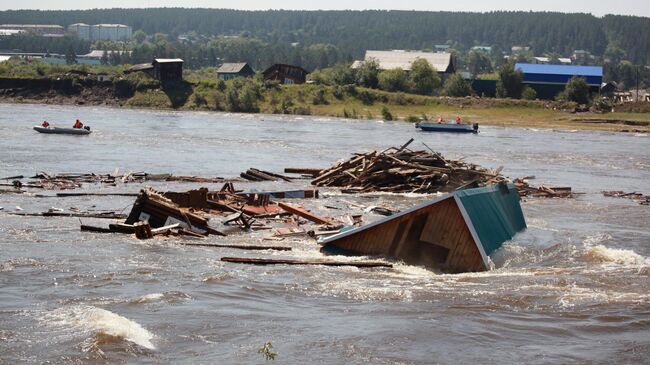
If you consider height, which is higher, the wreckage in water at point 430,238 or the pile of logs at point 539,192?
the wreckage in water at point 430,238

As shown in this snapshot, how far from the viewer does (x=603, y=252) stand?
91.6 ft

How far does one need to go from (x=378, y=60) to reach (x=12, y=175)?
11387cm

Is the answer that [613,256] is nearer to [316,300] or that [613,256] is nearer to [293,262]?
[293,262]

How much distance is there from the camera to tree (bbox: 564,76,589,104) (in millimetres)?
123625

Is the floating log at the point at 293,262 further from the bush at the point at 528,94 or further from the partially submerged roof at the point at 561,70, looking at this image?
the partially submerged roof at the point at 561,70

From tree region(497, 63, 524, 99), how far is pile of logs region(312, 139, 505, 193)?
85.6m

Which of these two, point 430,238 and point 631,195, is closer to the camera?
point 430,238

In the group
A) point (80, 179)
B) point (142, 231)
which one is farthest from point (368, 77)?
point (142, 231)

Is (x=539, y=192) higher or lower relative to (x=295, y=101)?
higher

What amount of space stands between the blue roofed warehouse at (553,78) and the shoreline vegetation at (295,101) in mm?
11566

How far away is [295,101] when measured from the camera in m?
121

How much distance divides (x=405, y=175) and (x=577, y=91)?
88.2m

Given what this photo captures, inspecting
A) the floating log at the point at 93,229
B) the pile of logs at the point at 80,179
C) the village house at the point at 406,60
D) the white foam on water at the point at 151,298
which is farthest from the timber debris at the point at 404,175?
the village house at the point at 406,60

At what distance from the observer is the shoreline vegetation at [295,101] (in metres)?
111
